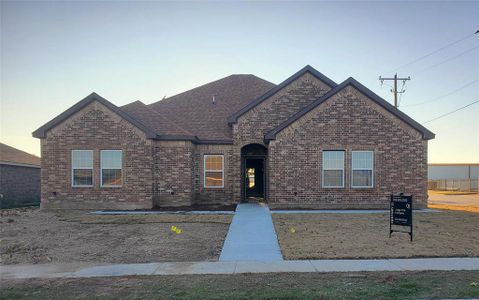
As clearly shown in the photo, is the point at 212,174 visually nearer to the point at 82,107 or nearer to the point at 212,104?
the point at 212,104

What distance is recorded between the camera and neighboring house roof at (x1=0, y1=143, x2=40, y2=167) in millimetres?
26547

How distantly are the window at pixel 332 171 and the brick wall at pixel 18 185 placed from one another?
2040 cm

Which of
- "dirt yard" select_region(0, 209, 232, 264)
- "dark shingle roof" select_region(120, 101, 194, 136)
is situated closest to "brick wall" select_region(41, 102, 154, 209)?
"dark shingle roof" select_region(120, 101, 194, 136)

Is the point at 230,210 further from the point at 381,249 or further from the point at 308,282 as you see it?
the point at 308,282

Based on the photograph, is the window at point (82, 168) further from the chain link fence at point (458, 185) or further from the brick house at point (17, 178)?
the chain link fence at point (458, 185)

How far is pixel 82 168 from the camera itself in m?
17.6

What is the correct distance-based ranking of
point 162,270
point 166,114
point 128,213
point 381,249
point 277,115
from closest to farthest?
point 162,270, point 381,249, point 128,213, point 277,115, point 166,114

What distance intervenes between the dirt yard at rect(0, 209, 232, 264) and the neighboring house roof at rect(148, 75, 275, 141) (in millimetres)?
6217

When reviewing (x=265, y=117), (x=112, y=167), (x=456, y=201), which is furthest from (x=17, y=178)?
(x=456, y=201)

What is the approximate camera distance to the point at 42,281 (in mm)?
7203

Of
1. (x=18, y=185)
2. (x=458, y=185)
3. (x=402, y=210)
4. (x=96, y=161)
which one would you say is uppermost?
(x=96, y=161)

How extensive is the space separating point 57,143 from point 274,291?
1481 cm

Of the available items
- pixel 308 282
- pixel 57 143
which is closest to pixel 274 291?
pixel 308 282

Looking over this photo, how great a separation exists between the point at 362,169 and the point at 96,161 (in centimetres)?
1253
